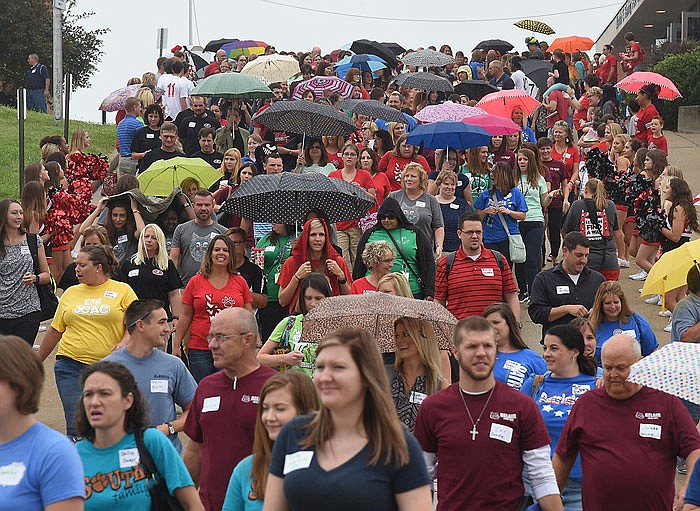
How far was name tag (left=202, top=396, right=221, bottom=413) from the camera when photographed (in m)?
6.89

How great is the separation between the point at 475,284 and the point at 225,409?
4577mm

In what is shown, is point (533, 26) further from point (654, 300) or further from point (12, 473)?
point (12, 473)

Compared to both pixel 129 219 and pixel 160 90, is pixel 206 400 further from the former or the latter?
pixel 160 90

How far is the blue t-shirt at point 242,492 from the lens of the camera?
5.67 meters

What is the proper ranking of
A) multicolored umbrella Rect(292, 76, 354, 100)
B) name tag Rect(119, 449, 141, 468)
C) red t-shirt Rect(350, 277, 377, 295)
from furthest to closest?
multicolored umbrella Rect(292, 76, 354, 100), red t-shirt Rect(350, 277, 377, 295), name tag Rect(119, 449, 141, 468)

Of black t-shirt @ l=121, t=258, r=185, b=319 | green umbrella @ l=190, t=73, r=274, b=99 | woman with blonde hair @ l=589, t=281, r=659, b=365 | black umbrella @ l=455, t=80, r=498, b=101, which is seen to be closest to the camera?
woman with blonde hair @ l=589, t=281, r=659, b=365

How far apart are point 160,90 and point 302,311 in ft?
49.9

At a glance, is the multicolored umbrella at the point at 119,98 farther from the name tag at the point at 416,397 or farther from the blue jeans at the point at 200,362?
the name tag at the point at 416,397

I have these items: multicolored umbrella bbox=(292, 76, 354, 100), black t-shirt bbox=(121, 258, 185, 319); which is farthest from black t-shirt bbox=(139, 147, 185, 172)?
multicolored umbrella bbox=(292, 76, 354, 100)

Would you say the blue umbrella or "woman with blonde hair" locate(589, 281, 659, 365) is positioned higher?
the blue umbrella

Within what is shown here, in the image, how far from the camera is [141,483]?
5.77 m

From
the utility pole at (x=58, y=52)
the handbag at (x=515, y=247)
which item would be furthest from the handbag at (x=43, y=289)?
the utility pole at (x=58, y=52)

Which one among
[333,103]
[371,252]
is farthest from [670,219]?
[333,103]

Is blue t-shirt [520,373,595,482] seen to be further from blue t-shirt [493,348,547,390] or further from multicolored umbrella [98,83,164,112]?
multicolored umbrella [98,83,164,112]
